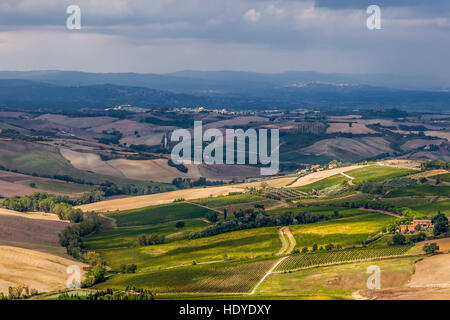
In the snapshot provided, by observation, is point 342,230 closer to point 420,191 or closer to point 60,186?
point 420,191

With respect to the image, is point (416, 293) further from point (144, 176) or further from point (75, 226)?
point (144, 176)

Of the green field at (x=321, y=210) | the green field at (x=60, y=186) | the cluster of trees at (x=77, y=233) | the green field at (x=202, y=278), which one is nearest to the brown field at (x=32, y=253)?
the cluster of trees at (x=77, y=233)

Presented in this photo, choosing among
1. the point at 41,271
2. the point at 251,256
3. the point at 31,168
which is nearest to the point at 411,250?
the point at 251,256

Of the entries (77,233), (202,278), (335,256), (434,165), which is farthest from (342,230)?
(434,165)

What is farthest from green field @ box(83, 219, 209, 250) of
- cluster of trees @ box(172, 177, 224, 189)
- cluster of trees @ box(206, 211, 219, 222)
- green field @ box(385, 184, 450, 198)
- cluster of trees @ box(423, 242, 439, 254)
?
cluster of trees @ box(172, 177, 224, 189)

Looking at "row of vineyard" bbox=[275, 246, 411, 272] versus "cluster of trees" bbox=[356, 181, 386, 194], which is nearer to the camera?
"row of vineyard" bbox=[275, 246, 411, 272]

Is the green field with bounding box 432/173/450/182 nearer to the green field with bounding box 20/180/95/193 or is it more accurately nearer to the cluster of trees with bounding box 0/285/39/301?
the green field with bounding box 20/180/95/193
